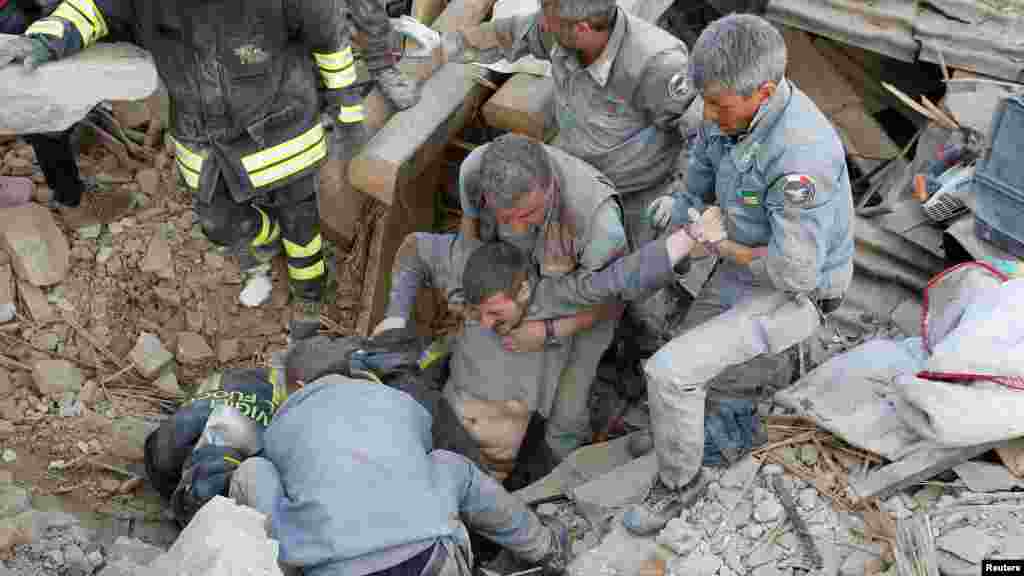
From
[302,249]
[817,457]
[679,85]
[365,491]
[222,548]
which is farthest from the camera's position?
[302,249]

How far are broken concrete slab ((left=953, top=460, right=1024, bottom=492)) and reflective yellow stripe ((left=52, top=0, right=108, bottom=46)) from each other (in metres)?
4.06

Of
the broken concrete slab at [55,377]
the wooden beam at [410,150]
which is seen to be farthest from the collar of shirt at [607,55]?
the broken concrete slab at [55,377]

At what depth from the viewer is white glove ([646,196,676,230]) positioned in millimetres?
4125

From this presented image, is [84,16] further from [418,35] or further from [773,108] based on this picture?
[773,108]

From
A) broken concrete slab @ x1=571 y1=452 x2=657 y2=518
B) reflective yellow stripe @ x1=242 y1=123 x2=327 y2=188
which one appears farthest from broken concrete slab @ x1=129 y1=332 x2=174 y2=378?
broken concrete slab @ x1=571 y1=452 x2=657 y2=518

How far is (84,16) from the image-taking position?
165 inches

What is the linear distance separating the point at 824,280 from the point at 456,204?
2567 millimetres

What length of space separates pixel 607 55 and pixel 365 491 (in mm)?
2061

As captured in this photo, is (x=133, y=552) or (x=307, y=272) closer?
(x=133, y=552)

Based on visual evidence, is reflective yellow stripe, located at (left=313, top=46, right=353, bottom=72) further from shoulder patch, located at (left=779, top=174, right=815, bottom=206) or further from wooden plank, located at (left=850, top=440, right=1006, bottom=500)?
wooden plank, located at (left=850, top=440, right=1006, bottom=500)

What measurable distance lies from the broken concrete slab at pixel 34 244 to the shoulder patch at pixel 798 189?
3597 millimetres

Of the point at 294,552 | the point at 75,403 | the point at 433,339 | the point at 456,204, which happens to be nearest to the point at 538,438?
the point at 433,339

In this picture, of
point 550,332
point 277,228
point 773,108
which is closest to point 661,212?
point 550,332

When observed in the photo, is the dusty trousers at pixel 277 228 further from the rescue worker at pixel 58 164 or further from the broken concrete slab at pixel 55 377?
the broken concrete slab at pixel 55 377
